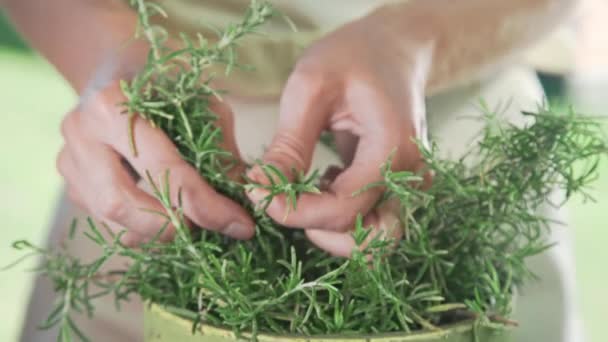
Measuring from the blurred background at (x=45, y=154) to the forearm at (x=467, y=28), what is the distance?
15.1 inches

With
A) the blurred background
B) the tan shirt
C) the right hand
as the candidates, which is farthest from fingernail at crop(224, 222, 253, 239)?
the blurred background

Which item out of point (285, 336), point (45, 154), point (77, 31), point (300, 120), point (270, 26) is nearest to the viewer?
point (285, 336)

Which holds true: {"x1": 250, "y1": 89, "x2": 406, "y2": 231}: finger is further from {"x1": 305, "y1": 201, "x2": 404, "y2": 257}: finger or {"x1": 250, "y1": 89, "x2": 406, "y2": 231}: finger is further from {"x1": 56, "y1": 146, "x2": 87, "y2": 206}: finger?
{"x1": 56, "y1": 146, "x2": 87, "y2": 206}: finger

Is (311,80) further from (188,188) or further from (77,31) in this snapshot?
(77,31)

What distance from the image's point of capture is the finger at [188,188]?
0.50 meters

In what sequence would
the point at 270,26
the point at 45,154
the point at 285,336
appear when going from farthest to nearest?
1. the point at 45,154
2. the point at 270,26
3. the point at 285,336

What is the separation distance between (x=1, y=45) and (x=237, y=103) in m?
3.61

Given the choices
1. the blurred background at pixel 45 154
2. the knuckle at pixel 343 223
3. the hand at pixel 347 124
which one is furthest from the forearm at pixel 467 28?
the blurred background at pixel 45 154

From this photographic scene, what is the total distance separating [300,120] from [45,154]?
102 inches

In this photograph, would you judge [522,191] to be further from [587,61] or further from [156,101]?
[587,61]

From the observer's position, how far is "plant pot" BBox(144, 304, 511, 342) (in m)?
0.45

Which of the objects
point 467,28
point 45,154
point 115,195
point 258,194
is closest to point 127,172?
point 115,195

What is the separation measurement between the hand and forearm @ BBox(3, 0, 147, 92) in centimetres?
16

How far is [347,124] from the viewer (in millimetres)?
588
